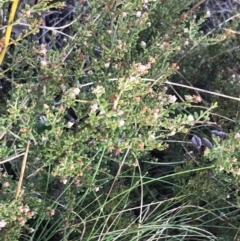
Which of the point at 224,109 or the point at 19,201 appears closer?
the point at 19,201

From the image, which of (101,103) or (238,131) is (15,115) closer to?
(101,103)

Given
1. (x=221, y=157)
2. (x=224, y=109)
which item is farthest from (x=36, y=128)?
(x=224, y=109)

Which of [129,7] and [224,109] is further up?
[129,7]

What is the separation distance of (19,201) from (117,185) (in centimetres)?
26

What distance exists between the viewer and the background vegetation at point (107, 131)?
32.7 inches

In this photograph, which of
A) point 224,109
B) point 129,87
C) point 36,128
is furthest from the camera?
point 224,109

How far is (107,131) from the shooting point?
0.84m

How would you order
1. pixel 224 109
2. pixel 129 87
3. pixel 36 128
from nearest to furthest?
pixel 129 87 < pixel 36 128 < pixel 224 109

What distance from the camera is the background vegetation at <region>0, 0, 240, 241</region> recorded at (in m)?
0.83

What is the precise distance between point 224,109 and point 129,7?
0.40 metres

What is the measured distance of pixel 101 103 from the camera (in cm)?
78

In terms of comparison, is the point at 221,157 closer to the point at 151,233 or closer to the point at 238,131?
the point at 238,131

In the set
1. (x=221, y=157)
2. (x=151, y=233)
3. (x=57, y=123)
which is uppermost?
(x=57, y=123)

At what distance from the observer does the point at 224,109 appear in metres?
1.17
